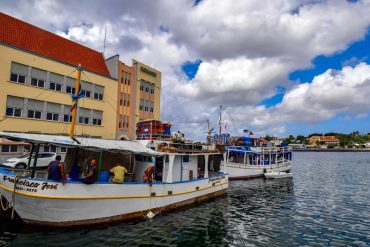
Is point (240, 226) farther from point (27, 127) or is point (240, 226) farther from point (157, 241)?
point (27, 127)

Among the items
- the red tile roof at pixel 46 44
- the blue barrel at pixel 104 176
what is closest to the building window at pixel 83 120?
the red tile roof at pixel 46 44

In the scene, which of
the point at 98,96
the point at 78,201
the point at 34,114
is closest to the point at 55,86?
the point at 34,114

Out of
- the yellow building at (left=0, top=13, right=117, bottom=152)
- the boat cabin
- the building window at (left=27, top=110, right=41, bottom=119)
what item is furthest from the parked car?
Answer: the boat cabin

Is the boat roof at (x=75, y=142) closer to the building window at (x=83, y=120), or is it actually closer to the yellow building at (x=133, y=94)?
the building window at (x=83, y=120)

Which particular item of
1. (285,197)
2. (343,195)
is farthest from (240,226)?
(343,195)

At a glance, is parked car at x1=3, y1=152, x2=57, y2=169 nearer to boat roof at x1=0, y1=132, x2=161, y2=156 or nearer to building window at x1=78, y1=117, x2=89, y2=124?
boat roof at x1=0, y1=132, x2=161, y2=156

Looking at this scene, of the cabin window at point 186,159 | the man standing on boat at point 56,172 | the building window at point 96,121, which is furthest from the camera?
the building window at point 96,121

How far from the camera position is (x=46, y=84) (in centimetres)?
3703

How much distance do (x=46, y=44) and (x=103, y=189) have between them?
32.6 meters

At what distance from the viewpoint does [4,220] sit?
14.0 m

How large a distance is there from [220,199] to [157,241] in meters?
11.1

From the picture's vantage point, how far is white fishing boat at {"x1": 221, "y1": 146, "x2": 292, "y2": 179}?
120 feet

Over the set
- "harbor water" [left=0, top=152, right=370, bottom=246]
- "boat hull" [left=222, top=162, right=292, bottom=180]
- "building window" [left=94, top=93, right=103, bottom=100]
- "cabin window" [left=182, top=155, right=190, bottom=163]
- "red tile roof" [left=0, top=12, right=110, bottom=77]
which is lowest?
"harbor water" [left=0, top=152, right=370, bottom=246]

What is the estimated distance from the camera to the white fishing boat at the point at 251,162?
36625 mm
